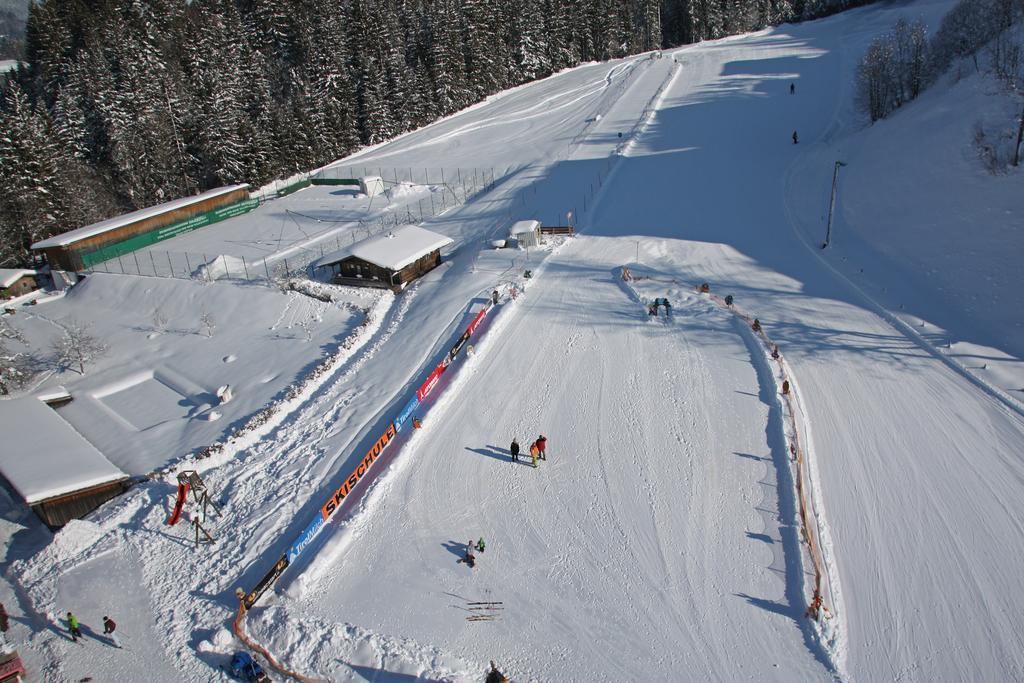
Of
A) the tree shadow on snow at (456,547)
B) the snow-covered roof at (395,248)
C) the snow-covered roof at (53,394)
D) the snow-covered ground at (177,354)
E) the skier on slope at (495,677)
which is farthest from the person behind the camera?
the snow-covered roof at (395,248)

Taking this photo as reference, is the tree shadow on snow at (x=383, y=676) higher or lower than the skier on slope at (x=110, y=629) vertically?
lower

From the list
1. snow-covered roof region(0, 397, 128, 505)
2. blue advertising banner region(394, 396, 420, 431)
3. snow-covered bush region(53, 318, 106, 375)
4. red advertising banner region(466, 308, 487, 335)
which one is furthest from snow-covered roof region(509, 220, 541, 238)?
snow-covered bush region(53, 318, 106, 375)

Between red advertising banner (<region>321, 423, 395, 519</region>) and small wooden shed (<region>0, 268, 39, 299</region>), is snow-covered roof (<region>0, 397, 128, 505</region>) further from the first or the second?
small wooden shed (<region>0, 268, 39, 299</region>)

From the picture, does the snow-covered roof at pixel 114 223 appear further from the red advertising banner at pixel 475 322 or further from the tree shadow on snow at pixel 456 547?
the tree shadow on snow at pixel 456 547

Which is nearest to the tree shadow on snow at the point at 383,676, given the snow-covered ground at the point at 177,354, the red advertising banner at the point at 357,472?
the red advertising banner at the point at 357,472

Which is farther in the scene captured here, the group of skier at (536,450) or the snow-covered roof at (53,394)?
the snow-covered roof at (53,394)

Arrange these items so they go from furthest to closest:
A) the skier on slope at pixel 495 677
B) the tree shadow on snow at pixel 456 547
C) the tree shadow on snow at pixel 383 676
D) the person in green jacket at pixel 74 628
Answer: the tree shadow on snow at pixel 456 547 < the person in green jacket at pixel 74 628 < the tree shadow on snow at pixel 383 676 < the skier on slope at pixel 495 677

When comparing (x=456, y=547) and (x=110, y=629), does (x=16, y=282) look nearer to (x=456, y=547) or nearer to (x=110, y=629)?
(x=110, y=629)
